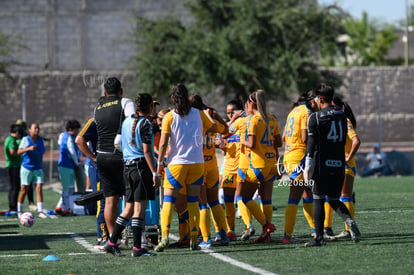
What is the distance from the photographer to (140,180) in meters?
10.5

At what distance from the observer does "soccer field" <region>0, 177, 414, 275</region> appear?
921 cm

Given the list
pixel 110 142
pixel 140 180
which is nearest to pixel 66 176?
pixel 110 142

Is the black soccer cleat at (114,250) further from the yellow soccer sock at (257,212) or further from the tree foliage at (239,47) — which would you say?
the tree foliage at (239,47)

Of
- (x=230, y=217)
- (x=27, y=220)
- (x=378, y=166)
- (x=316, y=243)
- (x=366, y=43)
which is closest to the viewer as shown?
(x=316, y=243)

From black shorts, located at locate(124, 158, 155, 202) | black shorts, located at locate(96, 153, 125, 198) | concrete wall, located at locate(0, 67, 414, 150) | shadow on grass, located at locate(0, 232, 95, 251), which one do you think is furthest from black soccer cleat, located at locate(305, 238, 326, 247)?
concrete wall, located at locate(0, 67, 414, 150)

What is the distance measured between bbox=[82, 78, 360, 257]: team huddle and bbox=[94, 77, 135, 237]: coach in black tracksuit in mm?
13

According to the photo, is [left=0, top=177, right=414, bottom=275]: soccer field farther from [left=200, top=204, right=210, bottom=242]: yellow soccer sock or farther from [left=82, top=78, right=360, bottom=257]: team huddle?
[left=82, top=78, right=360, bottom=257]: team huddle

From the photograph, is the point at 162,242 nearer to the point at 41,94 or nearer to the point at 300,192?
the point at 300,192

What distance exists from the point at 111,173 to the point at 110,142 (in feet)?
1.32

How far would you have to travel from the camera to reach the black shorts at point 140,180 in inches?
414

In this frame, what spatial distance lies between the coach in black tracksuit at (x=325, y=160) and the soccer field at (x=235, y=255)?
0.45 metres

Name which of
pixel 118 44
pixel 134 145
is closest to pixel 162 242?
pixel 134 145

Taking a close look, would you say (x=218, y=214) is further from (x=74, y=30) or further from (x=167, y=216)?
(x=74, y=30)

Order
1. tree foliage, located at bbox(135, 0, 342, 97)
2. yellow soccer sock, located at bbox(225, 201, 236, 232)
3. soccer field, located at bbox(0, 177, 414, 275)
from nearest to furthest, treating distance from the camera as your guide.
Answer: soccer field, located at bbox(0, 177, 414, 275)
yellow soccer sock, located at bbox(225, 201, 236, 232)
tree foliage, located at bbox(135, 0, 342, 97)
